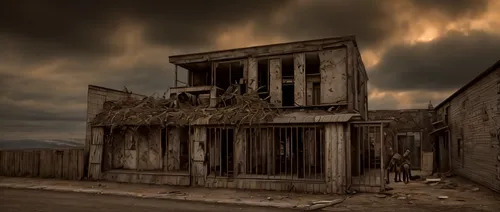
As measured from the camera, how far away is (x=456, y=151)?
73.2 ft

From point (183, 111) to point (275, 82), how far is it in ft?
16.8

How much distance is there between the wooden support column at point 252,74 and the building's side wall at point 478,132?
35.7 feet

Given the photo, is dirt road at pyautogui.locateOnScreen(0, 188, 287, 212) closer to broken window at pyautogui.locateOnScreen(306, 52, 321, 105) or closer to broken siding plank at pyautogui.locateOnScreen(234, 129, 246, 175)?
broken siding plank at pyautogui.locateOnScreen(234, 129, 246, 175)

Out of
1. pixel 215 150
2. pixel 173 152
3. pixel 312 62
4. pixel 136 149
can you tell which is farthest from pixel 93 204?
pixel 312 62

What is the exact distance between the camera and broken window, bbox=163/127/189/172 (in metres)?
18.6

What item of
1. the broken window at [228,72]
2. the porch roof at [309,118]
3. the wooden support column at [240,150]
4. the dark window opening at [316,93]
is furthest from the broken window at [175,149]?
the dark window opening at [316,93]

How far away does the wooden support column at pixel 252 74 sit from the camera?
19.0m

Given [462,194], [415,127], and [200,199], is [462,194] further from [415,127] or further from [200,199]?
[415,127]

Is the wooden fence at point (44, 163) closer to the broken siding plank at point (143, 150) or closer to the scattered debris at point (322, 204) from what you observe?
the broken siding plank at point (143, 150)

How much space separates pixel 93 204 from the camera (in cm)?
1241

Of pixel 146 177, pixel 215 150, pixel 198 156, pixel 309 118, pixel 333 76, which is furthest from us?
pixel 146 177

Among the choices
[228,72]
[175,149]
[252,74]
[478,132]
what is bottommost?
[175,149]

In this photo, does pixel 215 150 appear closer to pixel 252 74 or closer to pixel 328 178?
pixel 252 74

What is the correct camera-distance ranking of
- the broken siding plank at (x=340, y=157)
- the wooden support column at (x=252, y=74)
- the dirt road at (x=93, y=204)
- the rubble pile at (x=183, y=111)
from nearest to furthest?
the dirt road at (x=93, y=204) < the broken siding plank at (x=340, y=157) < the rubble pile at (x=183, y=111) < the wooden support column at (x=252, y=74)
